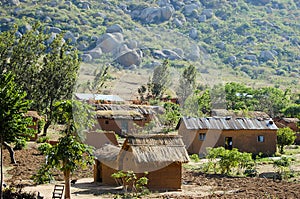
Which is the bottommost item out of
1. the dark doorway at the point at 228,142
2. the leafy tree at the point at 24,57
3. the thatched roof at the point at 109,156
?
the dark doorway at the point at 228,142

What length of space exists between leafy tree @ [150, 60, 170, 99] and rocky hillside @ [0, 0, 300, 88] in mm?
45329

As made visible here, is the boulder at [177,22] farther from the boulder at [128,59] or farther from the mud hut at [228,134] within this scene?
the mud hut at [228,134]

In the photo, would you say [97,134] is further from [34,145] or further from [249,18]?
[249,18]

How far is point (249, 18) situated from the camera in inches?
6412

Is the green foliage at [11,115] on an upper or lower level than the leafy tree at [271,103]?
upper

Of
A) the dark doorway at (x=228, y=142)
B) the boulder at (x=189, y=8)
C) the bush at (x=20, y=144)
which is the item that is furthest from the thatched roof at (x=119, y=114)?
the boulder at (x=189, y=8)

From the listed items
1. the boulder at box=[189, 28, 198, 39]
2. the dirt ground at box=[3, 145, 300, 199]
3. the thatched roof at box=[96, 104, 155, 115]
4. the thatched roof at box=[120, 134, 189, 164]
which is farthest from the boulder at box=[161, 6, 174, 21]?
the thatched roof at box=[120, 134, 189, 164]

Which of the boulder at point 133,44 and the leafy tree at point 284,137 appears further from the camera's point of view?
the boulder at point 133,44

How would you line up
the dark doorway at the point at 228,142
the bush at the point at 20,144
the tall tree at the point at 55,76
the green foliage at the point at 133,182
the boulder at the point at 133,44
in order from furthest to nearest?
1. the boulder at the point at 133,44
2. the tall tree at the point at 55,76
3. the dark doorway at the point at 228,142
4. the green foliage at the point at 133,182
5. the bush at the point at 20,144

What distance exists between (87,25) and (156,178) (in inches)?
4890

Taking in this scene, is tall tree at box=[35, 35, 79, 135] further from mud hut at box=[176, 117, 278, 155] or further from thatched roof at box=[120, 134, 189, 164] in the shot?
thatched roof at box=[120, 134, 189, 164]

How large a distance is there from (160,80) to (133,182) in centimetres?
3627

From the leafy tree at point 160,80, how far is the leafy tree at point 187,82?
6.12ft

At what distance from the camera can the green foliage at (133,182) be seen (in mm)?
20031
